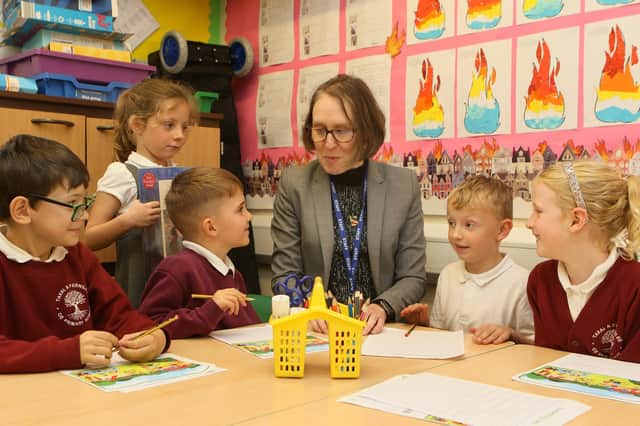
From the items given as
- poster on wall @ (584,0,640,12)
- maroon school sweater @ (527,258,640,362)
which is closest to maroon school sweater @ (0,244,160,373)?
maroon school sweater @ (527,258,640,362)

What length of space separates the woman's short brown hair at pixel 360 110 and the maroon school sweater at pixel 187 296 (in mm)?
655

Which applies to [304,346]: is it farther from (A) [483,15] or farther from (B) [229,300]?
(A) [483,15]

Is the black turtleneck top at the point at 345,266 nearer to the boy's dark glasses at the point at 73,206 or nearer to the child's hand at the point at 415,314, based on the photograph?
the child's hand at the point at 415,314

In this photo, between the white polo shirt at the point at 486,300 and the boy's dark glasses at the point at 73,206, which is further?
the white polo shirt at the point at 486,300

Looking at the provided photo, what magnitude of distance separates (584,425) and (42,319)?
1.09m

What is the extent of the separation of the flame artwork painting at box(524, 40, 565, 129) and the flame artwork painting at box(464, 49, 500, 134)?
13 cm

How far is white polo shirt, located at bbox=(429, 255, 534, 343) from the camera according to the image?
1854mm

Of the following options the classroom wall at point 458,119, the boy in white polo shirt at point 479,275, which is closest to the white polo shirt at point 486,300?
the boy in white polo shirt at point 479,275

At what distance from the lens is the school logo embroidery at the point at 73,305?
1443 mm

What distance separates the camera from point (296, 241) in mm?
2129

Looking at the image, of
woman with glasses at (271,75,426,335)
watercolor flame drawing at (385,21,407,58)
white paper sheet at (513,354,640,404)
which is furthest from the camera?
watercolor flame drawing at (385,21,407,58)

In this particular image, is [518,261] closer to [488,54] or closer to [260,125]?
[488,54]

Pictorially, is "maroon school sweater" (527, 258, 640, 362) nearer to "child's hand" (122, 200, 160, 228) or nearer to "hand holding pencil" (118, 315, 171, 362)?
"hand holding pencil" (118, 315, 171, 362)

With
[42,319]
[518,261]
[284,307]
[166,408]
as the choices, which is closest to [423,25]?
[518,261]
